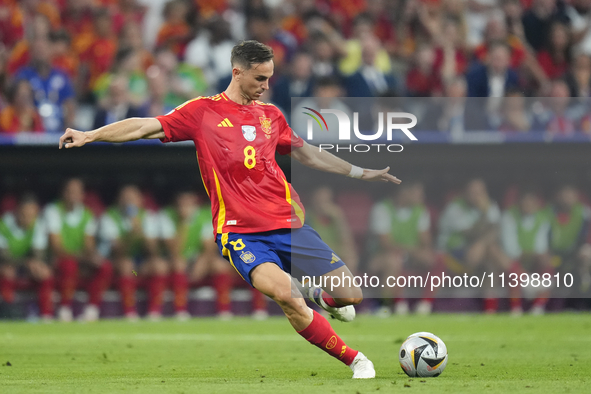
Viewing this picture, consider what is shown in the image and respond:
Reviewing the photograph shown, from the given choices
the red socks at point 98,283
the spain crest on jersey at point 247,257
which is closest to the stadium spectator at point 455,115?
the red socks at point 98,283

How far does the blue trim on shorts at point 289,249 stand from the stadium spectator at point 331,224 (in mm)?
6068

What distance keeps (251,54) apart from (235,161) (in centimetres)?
76

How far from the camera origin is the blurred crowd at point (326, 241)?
40.1ft

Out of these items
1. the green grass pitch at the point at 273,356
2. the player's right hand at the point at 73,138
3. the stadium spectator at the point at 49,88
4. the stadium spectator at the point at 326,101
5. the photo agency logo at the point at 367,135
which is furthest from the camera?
the stadium spectator at the point at 49,88

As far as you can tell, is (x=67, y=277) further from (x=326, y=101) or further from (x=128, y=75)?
(x=326, y=101)

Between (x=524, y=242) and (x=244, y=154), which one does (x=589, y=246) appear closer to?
(x=524, y=242)

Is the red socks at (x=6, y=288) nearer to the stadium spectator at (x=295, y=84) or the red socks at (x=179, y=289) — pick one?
the red socks at (x=179, y=289)

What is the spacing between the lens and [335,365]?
7.31 m

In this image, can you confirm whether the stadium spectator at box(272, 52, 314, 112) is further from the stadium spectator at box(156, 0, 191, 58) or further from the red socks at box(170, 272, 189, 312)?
the red socks at box(170, 272, 189, 312)

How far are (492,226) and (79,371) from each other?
24.3 ft

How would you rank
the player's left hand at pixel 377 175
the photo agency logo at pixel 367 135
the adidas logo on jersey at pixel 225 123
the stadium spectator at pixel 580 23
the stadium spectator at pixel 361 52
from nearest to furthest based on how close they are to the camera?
1. the adidas logo on jersey at pixel 225 123
2. the player's left hand at pixel 377 175
3. the photo agency logo at pixel 367 135
4. the stadium spectator at pixel 361 52
5. the stadium spectator at pixel 580 23

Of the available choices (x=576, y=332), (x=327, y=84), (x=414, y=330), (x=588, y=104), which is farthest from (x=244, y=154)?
(x=588, y=104)

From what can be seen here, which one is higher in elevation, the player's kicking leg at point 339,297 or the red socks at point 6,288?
the player's kicking leg at point 339,297

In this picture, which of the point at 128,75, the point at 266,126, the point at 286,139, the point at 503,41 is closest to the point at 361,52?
the point at 503,41
